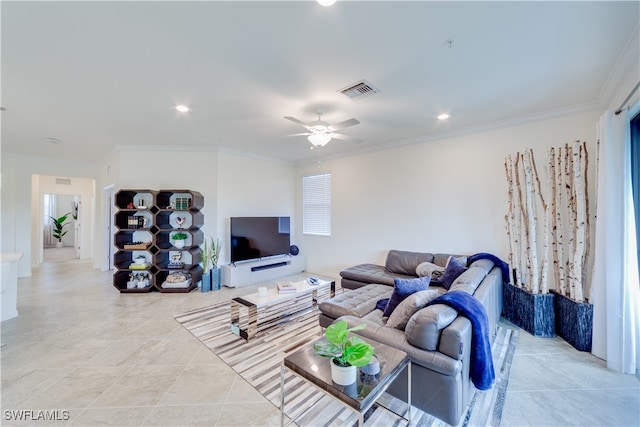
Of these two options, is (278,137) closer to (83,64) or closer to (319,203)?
(319,203)

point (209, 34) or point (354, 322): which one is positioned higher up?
point (209, 34)

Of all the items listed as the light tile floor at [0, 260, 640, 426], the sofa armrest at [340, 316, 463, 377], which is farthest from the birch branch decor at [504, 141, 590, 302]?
the sofa armrest at [340, 316, 463, 377]

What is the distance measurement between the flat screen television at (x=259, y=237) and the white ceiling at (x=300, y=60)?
214 centimetres

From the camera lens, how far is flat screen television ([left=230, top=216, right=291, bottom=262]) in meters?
5.16

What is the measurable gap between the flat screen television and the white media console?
155 millimetres

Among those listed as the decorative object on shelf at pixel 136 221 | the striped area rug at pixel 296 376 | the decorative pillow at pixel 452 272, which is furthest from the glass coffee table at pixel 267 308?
the decorative object on shelf at pixel 136 221

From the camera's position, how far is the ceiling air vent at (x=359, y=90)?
8.68 feet

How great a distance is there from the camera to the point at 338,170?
18.8 feet

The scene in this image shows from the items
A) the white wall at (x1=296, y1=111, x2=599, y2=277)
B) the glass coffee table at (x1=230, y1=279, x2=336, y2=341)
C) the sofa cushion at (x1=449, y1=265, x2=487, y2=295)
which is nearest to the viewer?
the sofa cushion at (x1=449, y1=265, x2=487, y2=295)

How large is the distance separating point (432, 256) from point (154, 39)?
14.3 feet

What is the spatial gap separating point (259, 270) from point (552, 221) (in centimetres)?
487

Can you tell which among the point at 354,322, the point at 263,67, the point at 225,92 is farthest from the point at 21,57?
the point at 354,322

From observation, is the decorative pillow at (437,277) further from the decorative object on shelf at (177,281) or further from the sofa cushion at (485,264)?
the decorative object on shelf at (177,281)

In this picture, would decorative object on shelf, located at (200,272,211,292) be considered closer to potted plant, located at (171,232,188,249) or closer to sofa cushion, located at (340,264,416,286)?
potted plant, located at (171,232,188,249)
